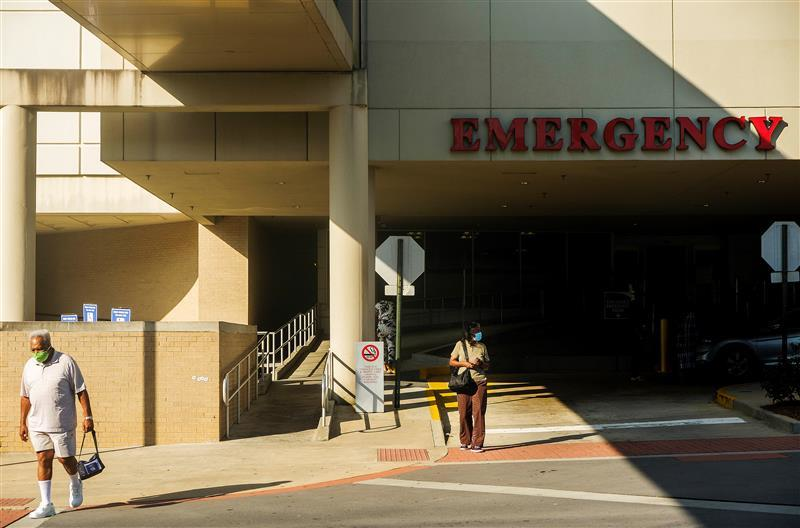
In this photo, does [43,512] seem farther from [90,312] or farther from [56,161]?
Answer: [56,161]

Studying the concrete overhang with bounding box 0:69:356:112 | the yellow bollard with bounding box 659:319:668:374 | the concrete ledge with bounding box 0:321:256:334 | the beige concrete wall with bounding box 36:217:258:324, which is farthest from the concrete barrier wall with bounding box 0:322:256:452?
the beige concrete wall with bounding box 36:217:258:324

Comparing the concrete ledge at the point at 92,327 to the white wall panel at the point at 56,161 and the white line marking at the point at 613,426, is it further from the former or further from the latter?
the white wall panel at the point at 56,161

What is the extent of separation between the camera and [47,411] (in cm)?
915

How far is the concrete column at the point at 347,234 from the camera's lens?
1816 centimetres

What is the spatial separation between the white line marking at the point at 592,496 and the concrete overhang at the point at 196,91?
923cm

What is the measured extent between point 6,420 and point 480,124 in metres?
10.4

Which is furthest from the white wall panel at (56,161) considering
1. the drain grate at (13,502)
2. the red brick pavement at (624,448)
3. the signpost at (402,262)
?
the drain grate at (13,502)

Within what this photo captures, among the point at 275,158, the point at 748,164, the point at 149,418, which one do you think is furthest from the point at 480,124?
the point at 149,418

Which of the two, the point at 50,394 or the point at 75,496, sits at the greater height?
the point at 50,394

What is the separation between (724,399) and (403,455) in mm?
6911

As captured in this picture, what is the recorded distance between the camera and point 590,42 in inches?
767

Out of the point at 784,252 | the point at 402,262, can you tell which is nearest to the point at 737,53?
the point at 784,252

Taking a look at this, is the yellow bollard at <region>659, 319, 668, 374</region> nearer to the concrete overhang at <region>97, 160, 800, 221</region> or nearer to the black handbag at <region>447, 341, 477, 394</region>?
the concrete overhang at <region>97, 160, 800, 221</region>

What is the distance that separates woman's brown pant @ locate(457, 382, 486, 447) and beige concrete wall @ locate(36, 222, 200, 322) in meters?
21.2
